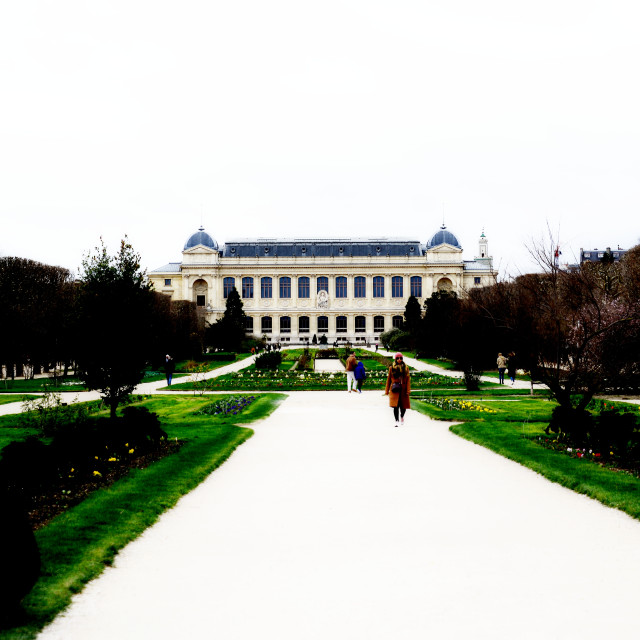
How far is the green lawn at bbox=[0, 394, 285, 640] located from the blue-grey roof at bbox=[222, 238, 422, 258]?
83.3m

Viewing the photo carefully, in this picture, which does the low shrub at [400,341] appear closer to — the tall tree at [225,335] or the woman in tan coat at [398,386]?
the tall tree at [225,335]

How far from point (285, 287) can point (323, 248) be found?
7.57m

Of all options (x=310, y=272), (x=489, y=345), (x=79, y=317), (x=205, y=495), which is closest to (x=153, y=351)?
(x=79, y=317)

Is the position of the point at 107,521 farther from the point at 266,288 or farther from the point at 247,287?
the point at 266,288

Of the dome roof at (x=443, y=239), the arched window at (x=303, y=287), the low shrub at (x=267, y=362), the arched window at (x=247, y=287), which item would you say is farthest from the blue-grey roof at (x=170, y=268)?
the low shrub at (x=267, y=362)

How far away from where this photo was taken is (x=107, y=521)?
696cm

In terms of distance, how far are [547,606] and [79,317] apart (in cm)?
1177

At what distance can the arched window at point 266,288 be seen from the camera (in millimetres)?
95688

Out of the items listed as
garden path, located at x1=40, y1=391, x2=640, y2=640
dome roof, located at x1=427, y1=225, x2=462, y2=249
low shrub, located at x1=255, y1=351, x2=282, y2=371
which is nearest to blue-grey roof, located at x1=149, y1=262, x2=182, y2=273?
dome roof, located at x1=427, y1=225, x2=462, y2=249

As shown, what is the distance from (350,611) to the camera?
4.70 meters

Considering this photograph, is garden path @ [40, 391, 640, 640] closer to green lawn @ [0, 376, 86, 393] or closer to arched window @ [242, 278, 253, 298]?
green lawn @ [0, 376, 86, 393]

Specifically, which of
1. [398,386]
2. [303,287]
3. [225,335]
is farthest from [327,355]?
[303,287]

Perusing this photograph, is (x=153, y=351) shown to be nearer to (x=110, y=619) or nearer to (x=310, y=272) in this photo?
(x=110, y=619)

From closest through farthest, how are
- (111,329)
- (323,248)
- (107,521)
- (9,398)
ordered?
(107,521) → (111,329) → (9,398) → (323,248)
